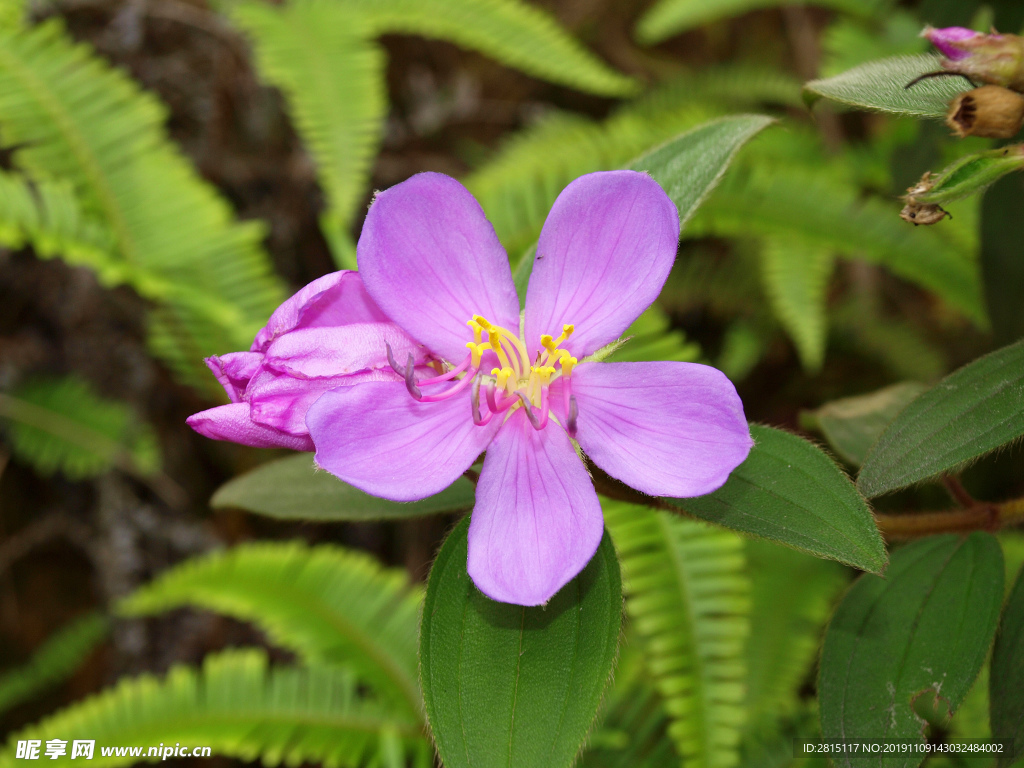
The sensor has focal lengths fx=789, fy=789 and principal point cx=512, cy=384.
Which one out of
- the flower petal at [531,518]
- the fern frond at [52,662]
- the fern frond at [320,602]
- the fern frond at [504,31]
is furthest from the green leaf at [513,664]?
the fern frond at [504,31]

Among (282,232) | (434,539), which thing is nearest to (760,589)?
(434,539)

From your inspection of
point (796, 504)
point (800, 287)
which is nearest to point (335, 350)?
point (796, 504)

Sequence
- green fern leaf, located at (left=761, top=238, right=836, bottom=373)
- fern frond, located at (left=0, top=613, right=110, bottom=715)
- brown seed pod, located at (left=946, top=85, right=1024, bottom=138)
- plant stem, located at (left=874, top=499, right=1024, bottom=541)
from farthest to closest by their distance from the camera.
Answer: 1. fern frond, located at (left=0, top=613, right=110, bottom=715)
2. green fern leaf, located at (left=761, top=238, right=836, bottom=373)
3. plant stem, located at (left=874, top=499, right=1024, bottom=541)
4. brown seed pod, located at (left=946, top=85, right=1024, bottom=138)

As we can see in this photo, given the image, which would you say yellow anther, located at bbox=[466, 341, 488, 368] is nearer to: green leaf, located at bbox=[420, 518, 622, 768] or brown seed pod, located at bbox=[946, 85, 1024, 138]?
green leaf, located at bbox=[420, 518, 622, 768]

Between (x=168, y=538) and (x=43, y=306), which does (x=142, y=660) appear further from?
(x=43, y=306)

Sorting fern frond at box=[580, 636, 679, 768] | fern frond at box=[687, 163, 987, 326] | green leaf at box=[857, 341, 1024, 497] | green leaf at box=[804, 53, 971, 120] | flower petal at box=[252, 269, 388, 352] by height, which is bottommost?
fern frond at box=[580, 636, 679, 768]

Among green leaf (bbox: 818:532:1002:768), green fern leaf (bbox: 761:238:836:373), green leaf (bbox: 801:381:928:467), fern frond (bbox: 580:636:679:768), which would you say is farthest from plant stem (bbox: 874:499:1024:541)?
green fern leaf (bbox: 761:238:836:373)

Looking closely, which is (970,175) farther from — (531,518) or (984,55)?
(531,518)
